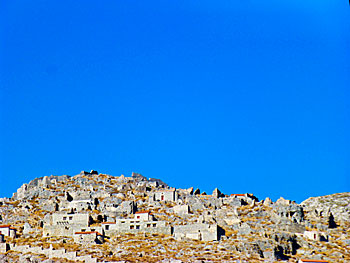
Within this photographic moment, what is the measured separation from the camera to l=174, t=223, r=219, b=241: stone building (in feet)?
371

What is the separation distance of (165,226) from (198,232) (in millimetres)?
5380

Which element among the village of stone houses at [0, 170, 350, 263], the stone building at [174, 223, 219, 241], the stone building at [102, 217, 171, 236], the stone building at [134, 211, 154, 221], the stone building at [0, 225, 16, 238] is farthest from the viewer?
the stone building at [134, 211, 154, 221]

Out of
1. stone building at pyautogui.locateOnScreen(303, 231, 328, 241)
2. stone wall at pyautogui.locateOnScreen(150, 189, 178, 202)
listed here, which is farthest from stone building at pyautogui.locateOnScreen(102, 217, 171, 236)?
stone building at pyautogui.locateOnScreen(303, 231, 328, 241)

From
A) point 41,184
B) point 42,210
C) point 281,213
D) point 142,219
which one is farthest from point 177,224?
point 41,184

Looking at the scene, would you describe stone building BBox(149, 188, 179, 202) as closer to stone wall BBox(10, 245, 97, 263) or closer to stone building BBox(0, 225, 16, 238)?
stone building BBox(0, 225, 16, 238)

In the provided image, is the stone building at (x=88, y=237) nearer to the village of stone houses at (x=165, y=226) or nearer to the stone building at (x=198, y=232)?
the village of stone houses at (x=165, y=226)

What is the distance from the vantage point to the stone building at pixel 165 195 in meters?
133

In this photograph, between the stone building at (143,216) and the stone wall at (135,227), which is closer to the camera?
the stone wall at (135,227)

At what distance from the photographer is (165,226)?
116688mm

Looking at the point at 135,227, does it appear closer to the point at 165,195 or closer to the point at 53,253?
the point at 53,253

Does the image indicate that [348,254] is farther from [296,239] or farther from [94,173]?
[94,173]

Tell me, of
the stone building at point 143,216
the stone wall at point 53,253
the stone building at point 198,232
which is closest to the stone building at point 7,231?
the stone wall at point 53,253

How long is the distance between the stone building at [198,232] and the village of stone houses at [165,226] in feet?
0.45

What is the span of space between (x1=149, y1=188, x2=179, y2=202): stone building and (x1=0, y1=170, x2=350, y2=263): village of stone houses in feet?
0.53
